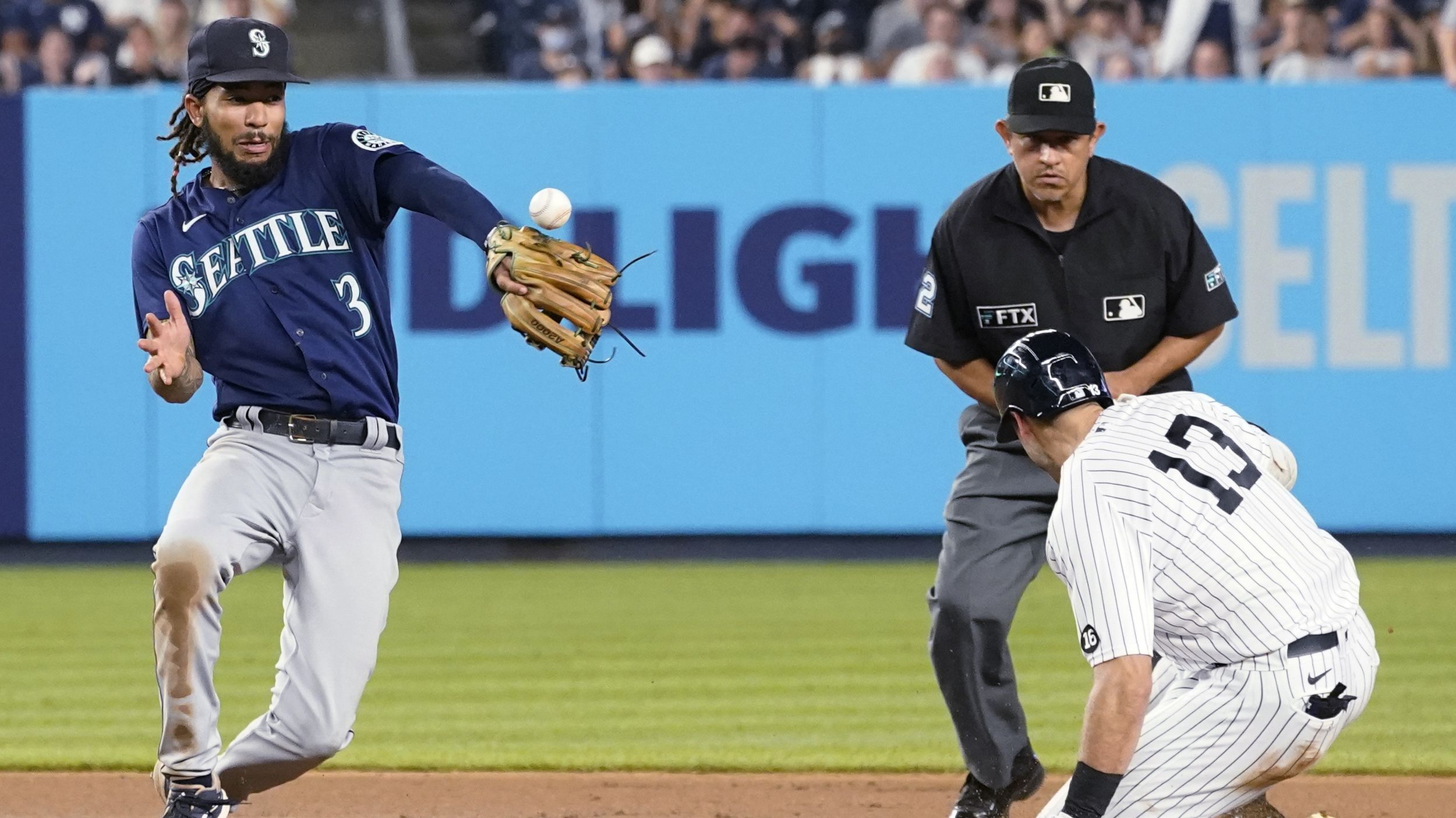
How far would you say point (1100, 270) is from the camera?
5.05m

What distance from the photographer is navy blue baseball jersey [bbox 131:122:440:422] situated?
4.56m

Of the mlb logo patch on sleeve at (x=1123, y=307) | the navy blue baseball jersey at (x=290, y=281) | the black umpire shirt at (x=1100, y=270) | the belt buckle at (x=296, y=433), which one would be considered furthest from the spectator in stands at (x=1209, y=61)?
the belt buckle at (x=296, y=433)

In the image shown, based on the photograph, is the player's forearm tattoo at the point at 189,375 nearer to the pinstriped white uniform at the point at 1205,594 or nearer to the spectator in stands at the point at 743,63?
the pinstriped white uniform at the point at 1205,594

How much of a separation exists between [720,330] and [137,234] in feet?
23.8

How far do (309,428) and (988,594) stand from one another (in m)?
1.71

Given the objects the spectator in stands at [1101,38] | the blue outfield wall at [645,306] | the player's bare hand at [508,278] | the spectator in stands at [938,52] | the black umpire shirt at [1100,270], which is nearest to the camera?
the player's bare hand at [508,278]

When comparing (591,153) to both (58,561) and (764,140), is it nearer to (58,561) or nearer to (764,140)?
(764,140)

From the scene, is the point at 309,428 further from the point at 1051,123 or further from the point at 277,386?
the point at 1051,123

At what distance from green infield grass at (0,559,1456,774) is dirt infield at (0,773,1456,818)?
0.68 feet

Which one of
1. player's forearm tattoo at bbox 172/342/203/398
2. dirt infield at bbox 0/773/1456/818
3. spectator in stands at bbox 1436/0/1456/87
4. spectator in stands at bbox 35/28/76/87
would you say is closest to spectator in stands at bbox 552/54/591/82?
spectator in stands at bbox 35/28/76/87

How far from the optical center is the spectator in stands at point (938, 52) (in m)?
12.6

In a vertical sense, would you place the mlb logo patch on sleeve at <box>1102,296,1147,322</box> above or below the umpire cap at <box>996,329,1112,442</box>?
above

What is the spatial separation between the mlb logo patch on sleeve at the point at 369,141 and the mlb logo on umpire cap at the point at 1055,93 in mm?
1576

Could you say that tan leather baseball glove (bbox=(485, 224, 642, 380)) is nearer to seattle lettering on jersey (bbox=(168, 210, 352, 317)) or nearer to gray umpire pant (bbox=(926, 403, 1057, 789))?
seattle lettering on jersey (bbox=(168, 210, 352, 317))
